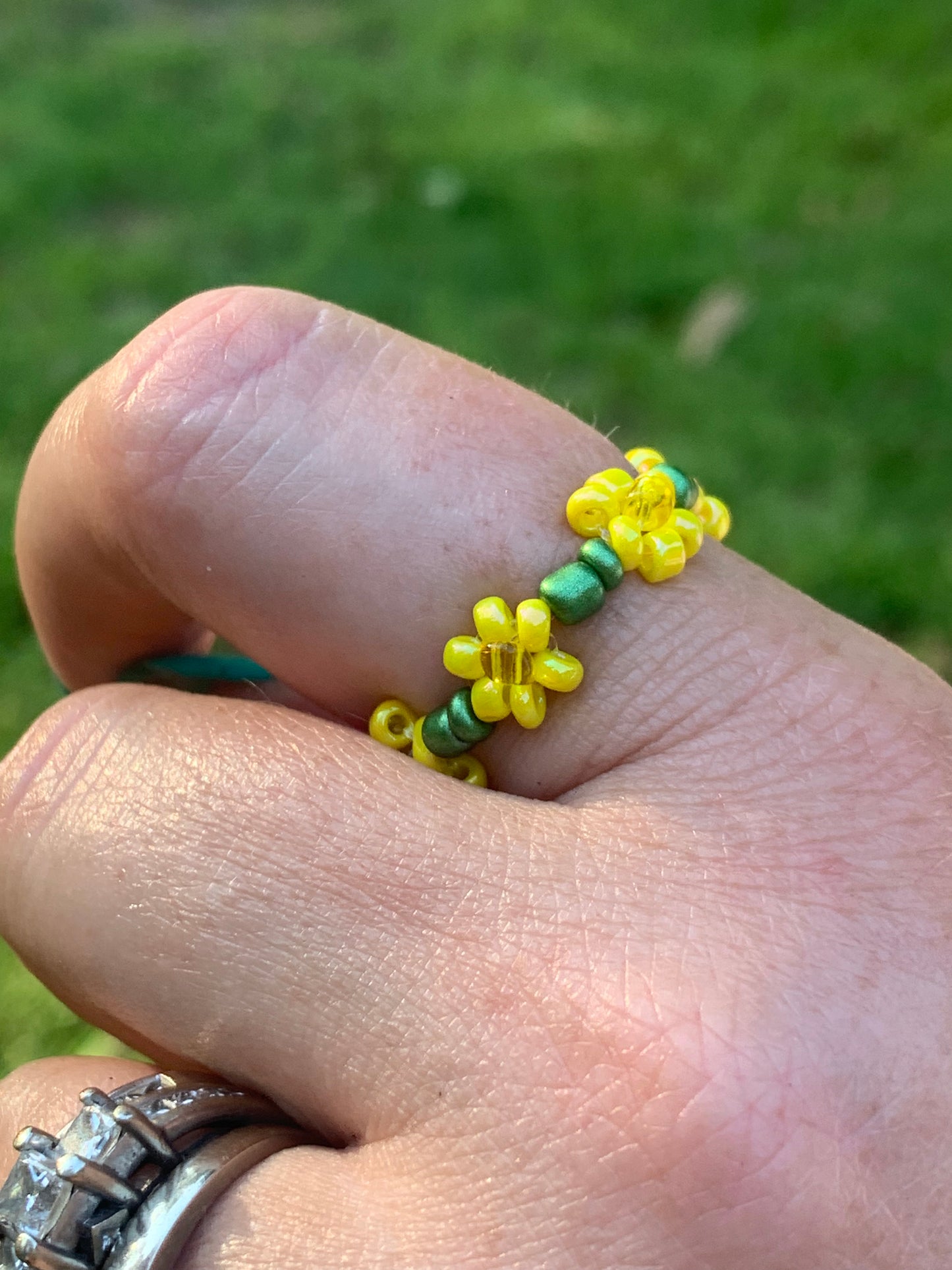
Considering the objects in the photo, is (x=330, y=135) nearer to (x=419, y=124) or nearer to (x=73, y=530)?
(x=419, y=124)

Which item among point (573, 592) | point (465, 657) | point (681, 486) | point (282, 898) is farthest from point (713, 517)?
point (282, 898)

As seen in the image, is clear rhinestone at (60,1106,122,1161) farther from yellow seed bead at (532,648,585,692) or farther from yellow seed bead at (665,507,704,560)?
yellow seed bead at (665,507,704,560)

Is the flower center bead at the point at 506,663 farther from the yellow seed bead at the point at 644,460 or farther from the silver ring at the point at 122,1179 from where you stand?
the silver ring at the point at 122,1179

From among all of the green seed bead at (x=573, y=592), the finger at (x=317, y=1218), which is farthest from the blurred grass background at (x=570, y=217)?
the green seed bead at (x=573, y=592)

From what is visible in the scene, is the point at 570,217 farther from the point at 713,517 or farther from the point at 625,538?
the point at 625,538

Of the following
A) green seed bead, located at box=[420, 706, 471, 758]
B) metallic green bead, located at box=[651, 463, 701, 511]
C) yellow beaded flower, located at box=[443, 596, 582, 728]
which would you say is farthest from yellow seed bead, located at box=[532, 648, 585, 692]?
metallic green bead, located at box=[651, 463, 701, 511]
